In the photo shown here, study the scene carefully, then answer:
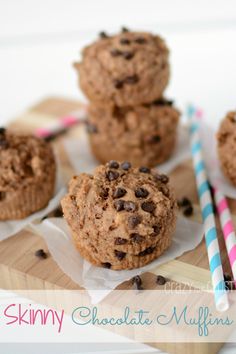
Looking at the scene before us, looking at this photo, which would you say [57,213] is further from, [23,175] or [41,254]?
[41,254]

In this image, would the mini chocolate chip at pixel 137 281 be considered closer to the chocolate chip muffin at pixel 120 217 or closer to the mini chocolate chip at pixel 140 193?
the chocolate chip muffin at pixel 120 217

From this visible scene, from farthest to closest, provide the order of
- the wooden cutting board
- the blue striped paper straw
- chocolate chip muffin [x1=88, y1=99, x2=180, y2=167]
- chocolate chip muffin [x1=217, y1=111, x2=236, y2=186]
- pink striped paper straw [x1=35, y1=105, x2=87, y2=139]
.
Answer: pink striped paper straw [x1=35, y1=105, x2=87, y2=139], chocolate chip muffin [x1=88, y1=99, x2=180, y2=167], chocolate chip muffin [x1=217, y1=111, x2=236, y2=186], the wooden cutting board, the blue striped paper straw

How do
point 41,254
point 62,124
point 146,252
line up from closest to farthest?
point 146,252 → point 41,254 → point 62,124

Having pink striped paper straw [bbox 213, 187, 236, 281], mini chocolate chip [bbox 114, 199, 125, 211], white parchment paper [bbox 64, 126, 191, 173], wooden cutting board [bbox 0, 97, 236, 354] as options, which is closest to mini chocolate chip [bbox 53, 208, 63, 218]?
wooden cutting board [bbox 0, 97, 236, 354]

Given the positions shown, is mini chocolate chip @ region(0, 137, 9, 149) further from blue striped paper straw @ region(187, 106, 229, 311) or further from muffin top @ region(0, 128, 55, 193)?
blue striped paper straw @ region(187, 106, 229, 311)

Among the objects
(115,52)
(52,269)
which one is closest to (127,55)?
(115,52)

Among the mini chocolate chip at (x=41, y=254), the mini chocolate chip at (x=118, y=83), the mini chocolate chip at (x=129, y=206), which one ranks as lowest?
the mini chocolate chip at (x=41, y=254)

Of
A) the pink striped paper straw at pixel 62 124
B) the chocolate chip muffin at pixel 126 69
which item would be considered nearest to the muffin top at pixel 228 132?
the chocolate chip muffin at pixel 126 69
